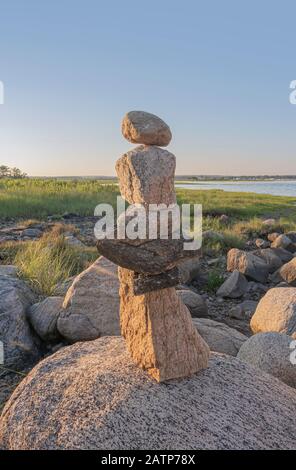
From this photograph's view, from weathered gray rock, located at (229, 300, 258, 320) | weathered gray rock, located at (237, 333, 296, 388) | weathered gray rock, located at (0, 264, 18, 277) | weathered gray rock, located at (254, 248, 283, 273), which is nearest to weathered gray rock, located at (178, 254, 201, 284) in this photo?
weathered gray rock, located at (229, 300, 258, 320)

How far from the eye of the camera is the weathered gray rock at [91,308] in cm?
513

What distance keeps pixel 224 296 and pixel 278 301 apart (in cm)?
288

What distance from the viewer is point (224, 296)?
29.5 feet

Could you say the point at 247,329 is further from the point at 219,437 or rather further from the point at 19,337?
the point at 219,437

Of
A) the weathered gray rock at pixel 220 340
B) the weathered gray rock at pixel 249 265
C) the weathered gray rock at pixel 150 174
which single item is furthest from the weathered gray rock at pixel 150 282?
the weathered gray rock at pixel 249 265

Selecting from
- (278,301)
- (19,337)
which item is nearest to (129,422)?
(19,337)

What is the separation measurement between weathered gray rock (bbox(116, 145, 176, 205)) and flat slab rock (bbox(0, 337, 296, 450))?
4.33 feet

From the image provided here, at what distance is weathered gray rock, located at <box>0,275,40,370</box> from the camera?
5.03 metres

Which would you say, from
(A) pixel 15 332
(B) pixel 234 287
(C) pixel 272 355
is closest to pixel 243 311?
(B) pixel 234 287

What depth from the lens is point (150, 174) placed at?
2.89 meters

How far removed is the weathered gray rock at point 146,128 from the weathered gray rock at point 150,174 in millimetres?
83

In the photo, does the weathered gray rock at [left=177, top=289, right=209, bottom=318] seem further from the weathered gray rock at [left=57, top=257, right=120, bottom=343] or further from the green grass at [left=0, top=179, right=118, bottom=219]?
the green grass at [left=0, top=179, right=118, bottom=219]
